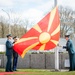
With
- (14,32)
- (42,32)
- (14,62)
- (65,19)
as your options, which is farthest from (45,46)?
(14,32)

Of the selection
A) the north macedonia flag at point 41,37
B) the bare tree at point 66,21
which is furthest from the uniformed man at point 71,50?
the bare tree at point 66,21

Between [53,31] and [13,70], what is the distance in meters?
2.66

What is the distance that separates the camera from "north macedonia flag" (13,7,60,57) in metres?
13.5

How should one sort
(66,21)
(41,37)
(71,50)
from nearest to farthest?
(41,37)
(71,50)
(66,21)

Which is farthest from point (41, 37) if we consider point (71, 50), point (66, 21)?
point (66, 21)

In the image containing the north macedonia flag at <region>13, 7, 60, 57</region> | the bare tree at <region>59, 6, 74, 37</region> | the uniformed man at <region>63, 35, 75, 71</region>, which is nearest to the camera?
the north macedonia flag at <region>13, 7, 60, 57</region>

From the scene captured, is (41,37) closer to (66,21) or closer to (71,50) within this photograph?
(71,50)

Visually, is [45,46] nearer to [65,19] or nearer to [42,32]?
[42,32]

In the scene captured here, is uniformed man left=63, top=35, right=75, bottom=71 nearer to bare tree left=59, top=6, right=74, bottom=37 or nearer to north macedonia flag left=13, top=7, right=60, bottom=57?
north macedonia flag left=13, top=7, right=60, bottom=57

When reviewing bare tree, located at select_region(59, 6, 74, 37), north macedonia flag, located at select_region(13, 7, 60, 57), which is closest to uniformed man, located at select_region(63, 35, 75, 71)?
north macedonia flag, located at select_region(13, 7, 60, 57)

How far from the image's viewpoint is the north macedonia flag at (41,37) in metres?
13.5

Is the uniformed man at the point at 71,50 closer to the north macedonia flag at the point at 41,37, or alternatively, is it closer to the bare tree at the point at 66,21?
the north macedonia flag at the point at 41,37

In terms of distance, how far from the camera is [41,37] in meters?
13.5

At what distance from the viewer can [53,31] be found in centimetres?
1364
